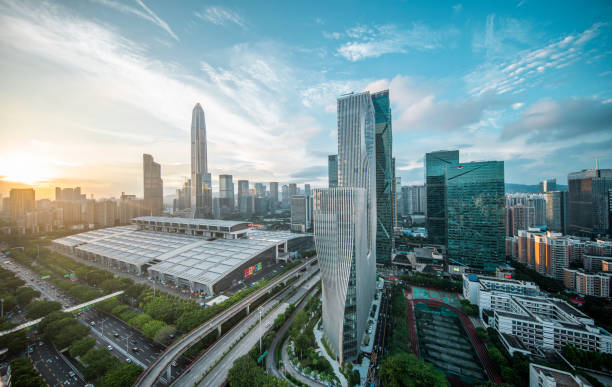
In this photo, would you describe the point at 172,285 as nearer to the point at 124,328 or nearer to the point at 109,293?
the point at 109,293

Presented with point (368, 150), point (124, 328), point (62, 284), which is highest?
point (368, 150)

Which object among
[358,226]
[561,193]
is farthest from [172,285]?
[561,193]

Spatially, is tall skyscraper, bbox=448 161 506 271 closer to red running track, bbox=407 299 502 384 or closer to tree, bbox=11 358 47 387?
red running track, bbox=407 299 502 384

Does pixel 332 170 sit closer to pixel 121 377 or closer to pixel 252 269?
pixel 252 269

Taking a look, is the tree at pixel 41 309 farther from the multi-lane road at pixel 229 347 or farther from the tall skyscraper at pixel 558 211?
the tall skyscraper at pixel 558 211

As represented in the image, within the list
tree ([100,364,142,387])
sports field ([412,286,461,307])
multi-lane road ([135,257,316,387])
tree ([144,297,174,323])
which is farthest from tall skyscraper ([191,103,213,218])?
sports field ([412,286,461,307])

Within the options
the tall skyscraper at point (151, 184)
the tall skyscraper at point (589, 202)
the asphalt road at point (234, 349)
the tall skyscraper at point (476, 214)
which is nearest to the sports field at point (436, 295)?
the tall skyscraper at point (476, 214)

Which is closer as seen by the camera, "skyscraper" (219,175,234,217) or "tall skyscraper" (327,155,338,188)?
"tall skyscraper" (327,155,338,188)
